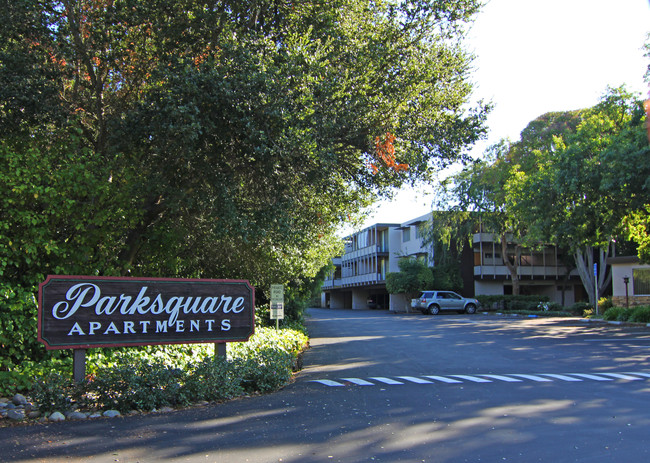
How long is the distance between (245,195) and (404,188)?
159 inches

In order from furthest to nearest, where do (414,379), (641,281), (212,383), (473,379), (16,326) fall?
1. (641,281)
2. (414,379)
3. (473,379)
4. (16,326)
5. (212,383)

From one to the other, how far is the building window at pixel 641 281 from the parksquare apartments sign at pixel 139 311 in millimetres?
29087

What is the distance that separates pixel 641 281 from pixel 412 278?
19008 mm

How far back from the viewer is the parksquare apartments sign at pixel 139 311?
27.2ft

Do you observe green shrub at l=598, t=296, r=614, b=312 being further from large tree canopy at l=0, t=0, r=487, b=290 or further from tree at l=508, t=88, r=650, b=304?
large tree canopy at l=0, t=0, r=487, b=290

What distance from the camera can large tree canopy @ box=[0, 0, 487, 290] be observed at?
9.85 metres

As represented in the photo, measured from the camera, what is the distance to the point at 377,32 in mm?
12211

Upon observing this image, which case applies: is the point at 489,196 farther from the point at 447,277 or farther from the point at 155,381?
the point at 155,381

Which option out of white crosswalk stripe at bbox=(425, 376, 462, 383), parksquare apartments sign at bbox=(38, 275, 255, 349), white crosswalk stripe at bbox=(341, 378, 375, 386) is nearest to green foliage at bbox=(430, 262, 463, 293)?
white crosswalk stripe at bbox=(425, 376, 462, 383)

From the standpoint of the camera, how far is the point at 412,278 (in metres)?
47.6

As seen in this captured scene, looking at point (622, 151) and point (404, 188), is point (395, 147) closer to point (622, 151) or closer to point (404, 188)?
point (404, 188)

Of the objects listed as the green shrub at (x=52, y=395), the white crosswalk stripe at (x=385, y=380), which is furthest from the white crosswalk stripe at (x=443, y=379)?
the green shrub at (x=52, y=395)

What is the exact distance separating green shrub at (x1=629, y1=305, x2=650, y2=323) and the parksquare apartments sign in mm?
22653

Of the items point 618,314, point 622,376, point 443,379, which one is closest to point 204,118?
point 443,379
